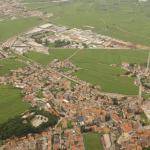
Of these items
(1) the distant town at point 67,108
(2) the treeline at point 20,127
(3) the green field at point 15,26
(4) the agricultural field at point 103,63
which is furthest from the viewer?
(3) the green field at point 15,26

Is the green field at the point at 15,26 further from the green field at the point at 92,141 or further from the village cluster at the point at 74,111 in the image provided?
the green field at the point at 92,141

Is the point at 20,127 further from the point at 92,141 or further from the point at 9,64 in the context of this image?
the point at 9,64

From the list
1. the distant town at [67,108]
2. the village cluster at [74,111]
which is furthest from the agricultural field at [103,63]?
the village cluster at [74,111]

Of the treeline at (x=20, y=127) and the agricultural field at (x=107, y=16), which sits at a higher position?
the treeline at (x=20, y=127)

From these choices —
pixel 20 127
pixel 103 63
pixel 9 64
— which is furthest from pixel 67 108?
pixel 103 63

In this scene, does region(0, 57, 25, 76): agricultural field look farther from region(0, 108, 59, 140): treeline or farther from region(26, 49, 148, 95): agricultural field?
region(0, 108, 59, 140): treeline

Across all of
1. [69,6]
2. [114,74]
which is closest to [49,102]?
[114,74]
